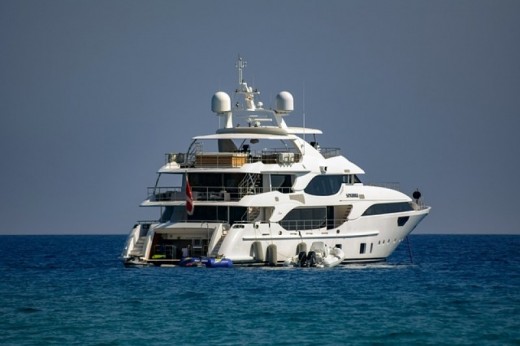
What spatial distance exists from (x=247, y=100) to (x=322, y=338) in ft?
91.8

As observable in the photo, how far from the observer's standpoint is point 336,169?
6159 centimetres

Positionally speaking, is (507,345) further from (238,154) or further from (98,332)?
(238,154)

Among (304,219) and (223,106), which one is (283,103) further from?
(304,219)

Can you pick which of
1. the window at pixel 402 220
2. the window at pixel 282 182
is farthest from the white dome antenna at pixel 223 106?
the window at pixel 402 220

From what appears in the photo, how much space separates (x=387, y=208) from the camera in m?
63.3

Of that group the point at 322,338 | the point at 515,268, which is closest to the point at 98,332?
the point at 322,338

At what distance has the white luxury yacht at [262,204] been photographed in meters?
57.2

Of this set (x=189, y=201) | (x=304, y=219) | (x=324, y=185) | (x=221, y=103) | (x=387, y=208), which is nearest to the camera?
(x=189, y=201)

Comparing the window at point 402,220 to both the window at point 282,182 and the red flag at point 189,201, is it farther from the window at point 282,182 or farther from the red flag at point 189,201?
the red flag at point 189,201

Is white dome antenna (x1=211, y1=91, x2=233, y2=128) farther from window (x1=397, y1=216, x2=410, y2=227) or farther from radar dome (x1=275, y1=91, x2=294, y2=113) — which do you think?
window (x1=397, y1=216, x2=410, y2=227)

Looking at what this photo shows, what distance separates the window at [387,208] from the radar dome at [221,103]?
8.61 meters

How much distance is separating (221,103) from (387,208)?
31.4 ft

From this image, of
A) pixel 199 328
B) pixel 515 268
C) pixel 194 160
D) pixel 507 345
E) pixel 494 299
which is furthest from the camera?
pixel 515 268

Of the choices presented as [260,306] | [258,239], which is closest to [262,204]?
[258,239]
